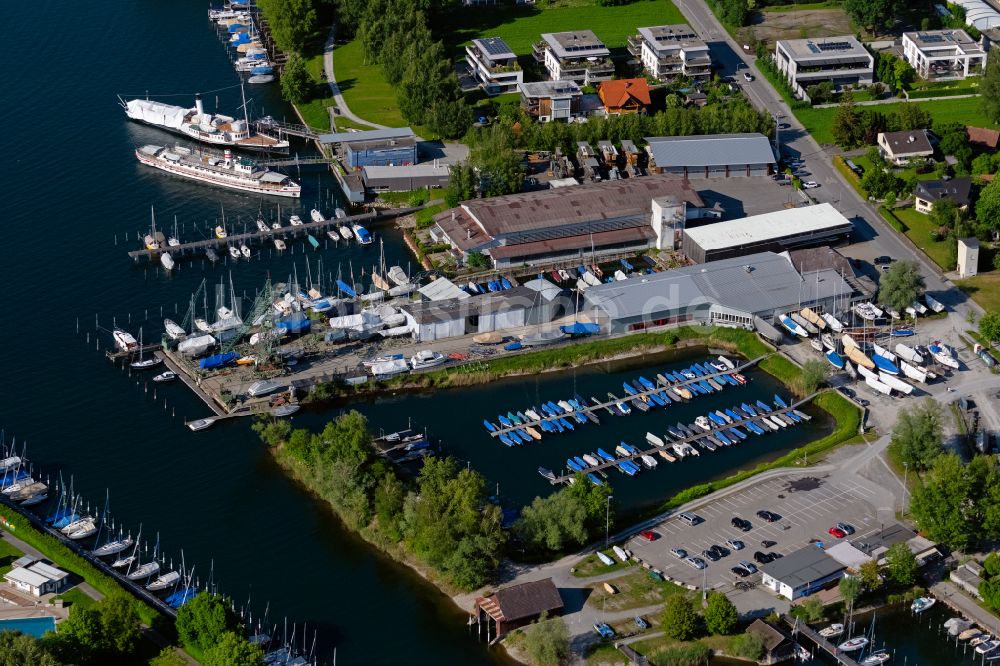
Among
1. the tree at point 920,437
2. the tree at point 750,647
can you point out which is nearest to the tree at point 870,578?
the tree at point 750,647

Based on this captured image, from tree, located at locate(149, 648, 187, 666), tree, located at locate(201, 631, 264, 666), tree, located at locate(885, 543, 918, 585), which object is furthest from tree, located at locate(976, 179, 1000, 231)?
tree, located at locate(149, 648, 187, 666)

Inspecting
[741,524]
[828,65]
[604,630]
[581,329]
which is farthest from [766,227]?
[604,630]

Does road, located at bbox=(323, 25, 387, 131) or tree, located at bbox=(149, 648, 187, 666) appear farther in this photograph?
road, located at bbox=(323, 25, 387, 131)

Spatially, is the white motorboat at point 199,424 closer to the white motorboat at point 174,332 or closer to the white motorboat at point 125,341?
the white motorboat at point 125,341

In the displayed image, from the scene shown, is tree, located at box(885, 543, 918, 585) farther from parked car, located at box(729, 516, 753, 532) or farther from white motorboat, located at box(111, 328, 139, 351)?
white motorboat, located at box(111, 328, 139, 351)

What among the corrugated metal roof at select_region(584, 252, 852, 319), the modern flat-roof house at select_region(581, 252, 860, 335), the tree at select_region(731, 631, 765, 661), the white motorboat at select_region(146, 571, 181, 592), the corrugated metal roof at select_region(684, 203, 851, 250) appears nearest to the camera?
the tree at select_region(731, 631, 765, 661)

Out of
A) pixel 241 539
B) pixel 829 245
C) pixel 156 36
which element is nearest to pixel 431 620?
pixel 241 539

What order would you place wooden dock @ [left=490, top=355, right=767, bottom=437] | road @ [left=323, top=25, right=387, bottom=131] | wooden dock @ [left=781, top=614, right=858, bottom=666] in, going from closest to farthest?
1. wooden dock @ [left=781, top=614, right=858, bottom=666]
2. wooden dock @ [left=490, top=355, right=767, bottom=437]
3. road @ [left=323, top=25, right=387, bottom=131]

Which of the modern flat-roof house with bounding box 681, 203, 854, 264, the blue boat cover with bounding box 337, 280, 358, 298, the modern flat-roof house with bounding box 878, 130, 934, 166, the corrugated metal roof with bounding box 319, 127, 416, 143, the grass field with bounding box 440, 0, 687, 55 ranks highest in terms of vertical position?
the grass field with bounding box 440, 0, 687, 55
